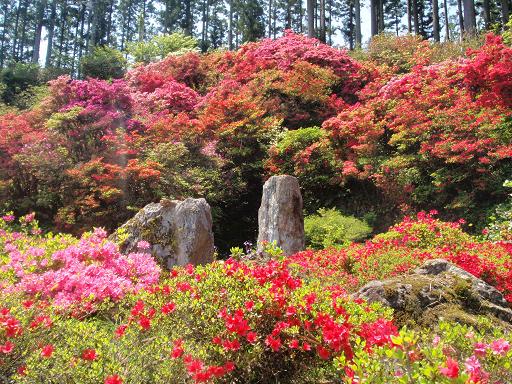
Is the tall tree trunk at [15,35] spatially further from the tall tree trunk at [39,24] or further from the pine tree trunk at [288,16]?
the pine tree trunk at [288,16]

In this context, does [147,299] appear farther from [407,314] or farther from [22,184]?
[22,184]

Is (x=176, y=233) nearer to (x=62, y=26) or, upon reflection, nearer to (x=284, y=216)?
(x=284, y=216)

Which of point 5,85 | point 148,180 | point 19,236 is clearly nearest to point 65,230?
point 148,180

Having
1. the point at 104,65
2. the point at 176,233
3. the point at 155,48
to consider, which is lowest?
the point at 176,233

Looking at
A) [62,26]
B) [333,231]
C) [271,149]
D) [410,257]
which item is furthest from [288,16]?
[410,257]

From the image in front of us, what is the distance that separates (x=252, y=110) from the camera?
467 inches

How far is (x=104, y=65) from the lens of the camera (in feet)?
68.8

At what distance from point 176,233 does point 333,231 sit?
Answer: 3789mm

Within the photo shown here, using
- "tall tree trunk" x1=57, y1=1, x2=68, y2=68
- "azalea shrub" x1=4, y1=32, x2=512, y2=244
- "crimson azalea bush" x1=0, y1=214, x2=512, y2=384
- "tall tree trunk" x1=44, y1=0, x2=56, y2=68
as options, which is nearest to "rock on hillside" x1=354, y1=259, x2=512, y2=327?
"crimson azalea bush" x1=0, y1=214, x2=512, y2=384

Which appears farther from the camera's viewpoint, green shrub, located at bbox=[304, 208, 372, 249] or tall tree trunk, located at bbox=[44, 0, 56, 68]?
tall tree trunk, located at bbox=[44, 0, 56, 68]

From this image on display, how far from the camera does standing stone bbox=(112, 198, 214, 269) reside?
6.35 meters

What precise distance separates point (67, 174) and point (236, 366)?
29.2ft

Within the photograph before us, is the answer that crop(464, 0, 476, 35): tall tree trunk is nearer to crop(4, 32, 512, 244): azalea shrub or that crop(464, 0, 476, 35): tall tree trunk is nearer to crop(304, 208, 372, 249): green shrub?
crop(4, 32, 512, 244): azalea shrub

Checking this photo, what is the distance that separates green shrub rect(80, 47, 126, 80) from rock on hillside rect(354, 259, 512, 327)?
2004cm
